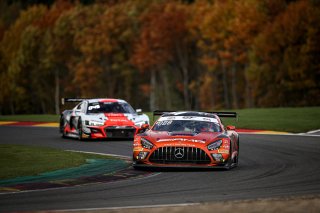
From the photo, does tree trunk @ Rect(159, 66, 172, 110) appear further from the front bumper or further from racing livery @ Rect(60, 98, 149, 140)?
the front bumper

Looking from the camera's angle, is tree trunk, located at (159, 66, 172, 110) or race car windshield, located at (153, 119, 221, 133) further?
tree trunk, located at (159, 66, 172, 110)

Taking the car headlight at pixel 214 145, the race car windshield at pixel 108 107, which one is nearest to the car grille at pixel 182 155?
the car headlight at pixel 214 145

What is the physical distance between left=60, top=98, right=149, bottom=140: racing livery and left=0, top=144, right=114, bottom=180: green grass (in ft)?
12.7

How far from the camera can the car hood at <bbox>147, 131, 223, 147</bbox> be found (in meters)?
15.9

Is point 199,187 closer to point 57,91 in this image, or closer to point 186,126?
point 186,126

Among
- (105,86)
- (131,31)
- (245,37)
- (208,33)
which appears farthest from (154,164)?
(105,86)

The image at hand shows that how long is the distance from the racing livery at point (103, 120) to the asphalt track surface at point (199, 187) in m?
4.50

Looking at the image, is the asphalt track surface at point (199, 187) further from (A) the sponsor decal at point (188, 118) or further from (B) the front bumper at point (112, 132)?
(B) the front bumper at point (112, 132)

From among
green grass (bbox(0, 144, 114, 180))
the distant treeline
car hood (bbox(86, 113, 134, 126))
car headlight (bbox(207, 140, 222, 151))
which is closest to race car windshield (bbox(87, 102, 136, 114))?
car hood (bbox(86, 113, 134, 126))

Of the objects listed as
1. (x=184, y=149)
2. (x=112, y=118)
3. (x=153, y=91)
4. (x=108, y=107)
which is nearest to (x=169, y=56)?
(x=153, y=91)

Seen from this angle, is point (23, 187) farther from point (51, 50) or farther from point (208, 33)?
point (51, 50)

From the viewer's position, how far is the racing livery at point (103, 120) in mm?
24609

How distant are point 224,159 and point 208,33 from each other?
59234mm

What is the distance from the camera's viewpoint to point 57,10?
117562mm
